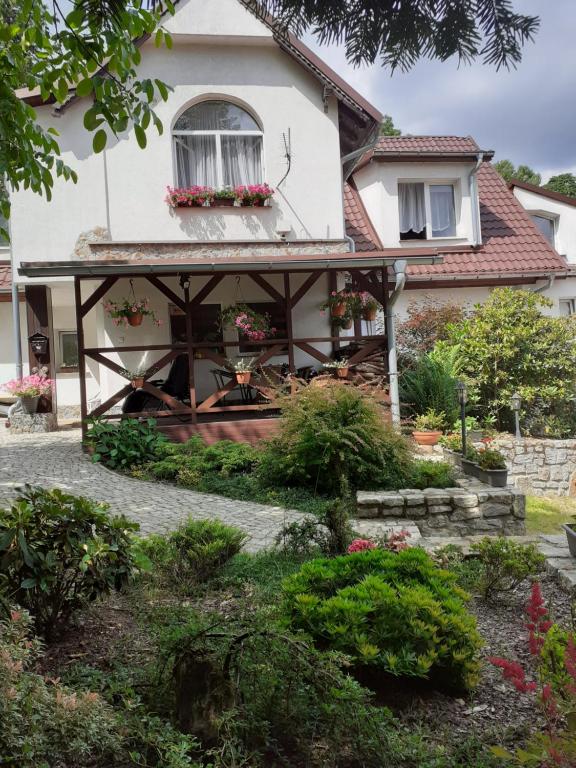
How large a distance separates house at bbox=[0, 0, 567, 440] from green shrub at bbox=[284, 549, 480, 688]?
753 cm

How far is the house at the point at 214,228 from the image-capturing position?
35.3 ft

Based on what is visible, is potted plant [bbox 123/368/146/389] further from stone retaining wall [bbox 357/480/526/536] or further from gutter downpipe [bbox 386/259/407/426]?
stone retaining wall [bbox 357/480/526/536]

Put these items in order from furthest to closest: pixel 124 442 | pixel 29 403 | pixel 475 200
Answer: pixel 475 200, pixel 29 403, pixel 124 442

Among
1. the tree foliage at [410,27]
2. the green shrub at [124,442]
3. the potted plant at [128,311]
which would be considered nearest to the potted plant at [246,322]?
the potted plant at [128,311]

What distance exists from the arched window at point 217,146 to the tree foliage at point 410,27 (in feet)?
35.1

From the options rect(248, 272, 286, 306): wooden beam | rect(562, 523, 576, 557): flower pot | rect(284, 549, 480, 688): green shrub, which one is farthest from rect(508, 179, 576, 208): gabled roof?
rect(284, 549, 480, 688): green shrub

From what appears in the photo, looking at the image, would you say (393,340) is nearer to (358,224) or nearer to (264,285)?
(264,285)

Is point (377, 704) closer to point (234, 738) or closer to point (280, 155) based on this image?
point (234, 738)

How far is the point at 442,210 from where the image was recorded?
15.2 meters

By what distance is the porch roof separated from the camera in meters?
9.58

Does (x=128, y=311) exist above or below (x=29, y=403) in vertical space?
above

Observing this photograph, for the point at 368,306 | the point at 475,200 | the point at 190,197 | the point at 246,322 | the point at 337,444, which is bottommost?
the point at 337,444

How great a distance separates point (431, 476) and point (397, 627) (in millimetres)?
4842

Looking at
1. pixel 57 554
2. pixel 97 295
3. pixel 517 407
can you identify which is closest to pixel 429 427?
pixel 517 407
